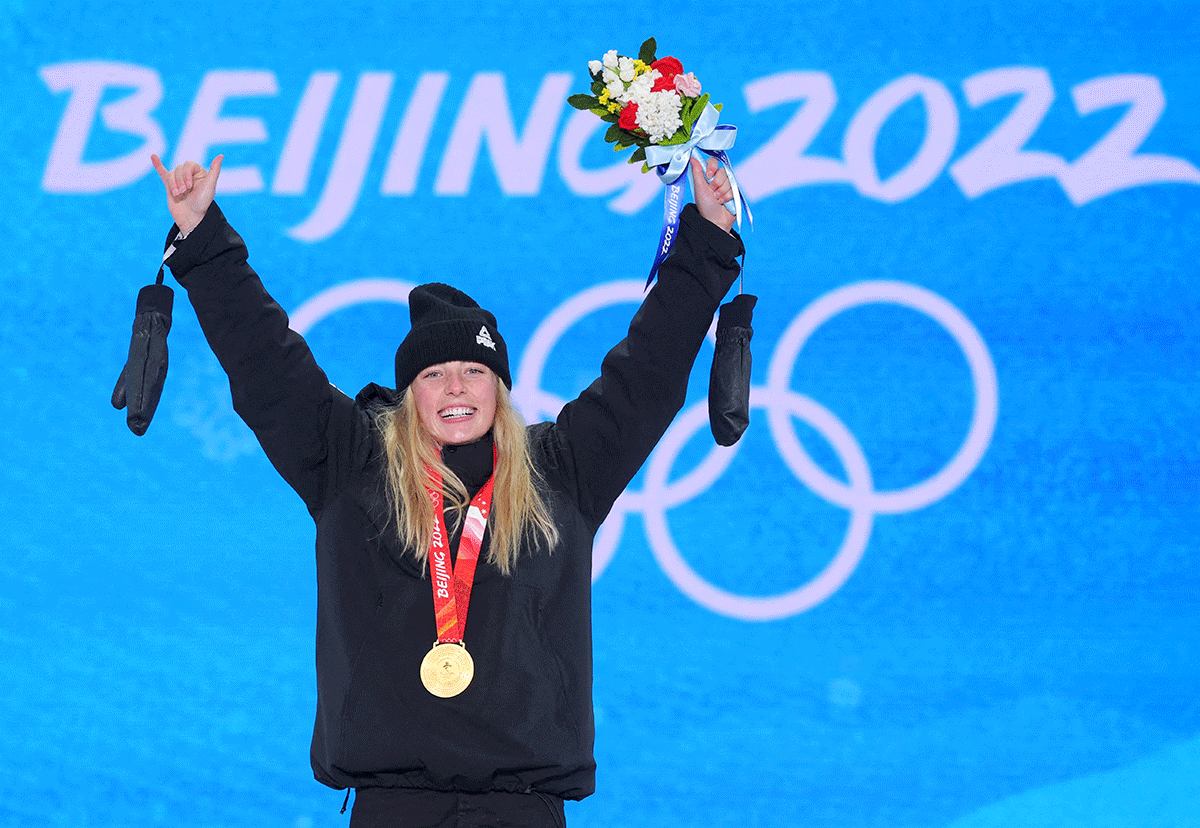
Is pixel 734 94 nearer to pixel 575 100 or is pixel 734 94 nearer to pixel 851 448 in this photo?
pixel 851 448

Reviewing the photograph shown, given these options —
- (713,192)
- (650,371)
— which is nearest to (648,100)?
(713,192)

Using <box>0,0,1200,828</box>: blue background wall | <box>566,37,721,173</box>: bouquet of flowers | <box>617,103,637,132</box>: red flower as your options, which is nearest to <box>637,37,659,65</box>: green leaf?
<box>566,37,721,173</box>: bouquet of flowers

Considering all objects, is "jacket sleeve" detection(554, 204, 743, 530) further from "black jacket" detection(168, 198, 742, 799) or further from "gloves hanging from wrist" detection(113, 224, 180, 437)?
"gloves hanging from wrist" detection(113, 224, 180, 437)

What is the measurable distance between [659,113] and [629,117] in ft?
0.18

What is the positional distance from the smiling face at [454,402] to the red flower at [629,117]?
1.59ft

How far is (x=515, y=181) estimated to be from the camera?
3.36m

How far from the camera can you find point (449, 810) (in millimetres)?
1885

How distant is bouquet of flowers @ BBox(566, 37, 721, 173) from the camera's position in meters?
2.11

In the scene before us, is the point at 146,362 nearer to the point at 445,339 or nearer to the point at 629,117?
the point at 445,339

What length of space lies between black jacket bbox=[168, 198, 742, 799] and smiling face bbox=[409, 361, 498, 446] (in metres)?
0.11

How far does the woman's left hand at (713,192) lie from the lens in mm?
2121

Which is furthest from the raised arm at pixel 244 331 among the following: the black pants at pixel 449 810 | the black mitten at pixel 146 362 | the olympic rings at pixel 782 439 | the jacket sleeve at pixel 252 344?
the olympic rings at pixel 782 439

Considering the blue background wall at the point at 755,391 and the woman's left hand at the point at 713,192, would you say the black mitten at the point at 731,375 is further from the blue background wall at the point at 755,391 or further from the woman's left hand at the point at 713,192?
the blue background wall at the point at 755,391

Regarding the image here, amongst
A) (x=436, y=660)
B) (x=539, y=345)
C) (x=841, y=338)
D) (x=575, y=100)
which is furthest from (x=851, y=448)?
(x=436, y=660)
